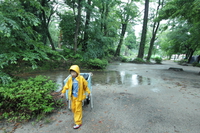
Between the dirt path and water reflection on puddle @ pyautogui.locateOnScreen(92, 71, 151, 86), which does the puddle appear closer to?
water reflection on puddle @ pyautogui.locateOnScreen(92, 71, 151, 86)

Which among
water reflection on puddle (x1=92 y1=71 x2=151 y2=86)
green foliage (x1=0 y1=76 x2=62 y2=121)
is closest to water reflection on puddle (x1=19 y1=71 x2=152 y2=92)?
water reflection on puddle (x1=92 y1=71 x2=151 y2=86)

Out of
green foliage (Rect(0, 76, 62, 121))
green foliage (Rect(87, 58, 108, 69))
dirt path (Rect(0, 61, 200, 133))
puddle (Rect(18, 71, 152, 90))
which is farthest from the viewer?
green foliage (Rect(87, 58, 108, 69))

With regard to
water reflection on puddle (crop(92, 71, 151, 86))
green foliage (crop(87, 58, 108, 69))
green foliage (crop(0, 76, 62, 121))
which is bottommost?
water reflection on puddle (crop(92, 71, 151, 86))

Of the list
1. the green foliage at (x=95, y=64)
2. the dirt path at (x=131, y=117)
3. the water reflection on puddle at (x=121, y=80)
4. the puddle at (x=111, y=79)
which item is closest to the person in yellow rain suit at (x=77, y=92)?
the dirt path at (x=131, y=117)

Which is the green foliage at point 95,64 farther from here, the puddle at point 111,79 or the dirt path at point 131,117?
the dirt path at point 131,117

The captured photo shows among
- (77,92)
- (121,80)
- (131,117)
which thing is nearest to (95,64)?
(121,80)

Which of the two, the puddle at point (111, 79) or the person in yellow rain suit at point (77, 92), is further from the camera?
the puddle at point (111, 79)

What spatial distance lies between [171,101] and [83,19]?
474 inches

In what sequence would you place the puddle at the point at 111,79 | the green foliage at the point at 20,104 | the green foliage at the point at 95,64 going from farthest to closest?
the green foliage at the point at 95,64, the puddle at the point at 111,79, the green foliage at the point at 20,104

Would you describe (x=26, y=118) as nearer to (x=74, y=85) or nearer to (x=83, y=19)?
(x=74, y=85)

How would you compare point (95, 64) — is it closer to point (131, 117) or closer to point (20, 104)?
point (131, 117)

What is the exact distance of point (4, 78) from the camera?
9.29ft

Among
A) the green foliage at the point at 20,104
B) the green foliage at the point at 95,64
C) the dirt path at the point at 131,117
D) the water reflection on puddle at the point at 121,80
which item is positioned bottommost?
the dirt path at the point at 131,117

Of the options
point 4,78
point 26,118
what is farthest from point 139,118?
point 4,78
